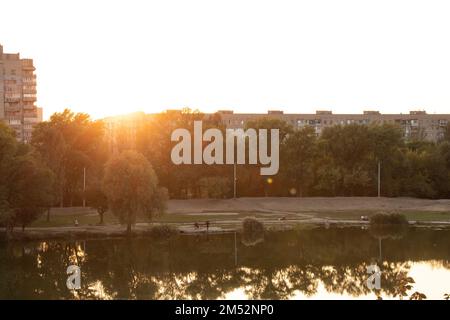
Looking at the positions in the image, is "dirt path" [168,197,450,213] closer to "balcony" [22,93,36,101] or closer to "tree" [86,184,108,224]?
"tree" [86,184,108,224]

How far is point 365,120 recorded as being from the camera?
109 metres

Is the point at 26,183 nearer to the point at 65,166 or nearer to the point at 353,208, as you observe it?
the point at 65,166

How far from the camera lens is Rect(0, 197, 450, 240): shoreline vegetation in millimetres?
41469

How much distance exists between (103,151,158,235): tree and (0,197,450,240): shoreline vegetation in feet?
4.32

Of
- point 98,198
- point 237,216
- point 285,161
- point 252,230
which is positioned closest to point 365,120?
point 285,161

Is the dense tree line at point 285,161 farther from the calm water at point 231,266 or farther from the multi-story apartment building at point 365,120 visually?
the multi-story apartment building at point 365,120

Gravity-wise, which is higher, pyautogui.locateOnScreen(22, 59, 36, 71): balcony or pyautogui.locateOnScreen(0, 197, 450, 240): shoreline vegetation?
pyautogui.locateOnScreen(22, 59, 36, 71): balcony

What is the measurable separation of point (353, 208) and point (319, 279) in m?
36.6

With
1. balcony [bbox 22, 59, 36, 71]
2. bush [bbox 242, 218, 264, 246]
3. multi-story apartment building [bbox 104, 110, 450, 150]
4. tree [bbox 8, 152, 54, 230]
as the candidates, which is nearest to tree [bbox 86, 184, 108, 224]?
tree [bbox 8, 152, 54, 230]

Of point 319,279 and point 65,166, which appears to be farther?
point 65,166

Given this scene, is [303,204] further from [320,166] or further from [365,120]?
[365,120]
